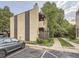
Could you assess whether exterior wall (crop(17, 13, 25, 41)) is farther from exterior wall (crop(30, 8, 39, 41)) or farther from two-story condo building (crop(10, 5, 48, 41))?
exterior wall (crop(30, 8, 39, 41))

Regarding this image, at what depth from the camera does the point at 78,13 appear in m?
28.9

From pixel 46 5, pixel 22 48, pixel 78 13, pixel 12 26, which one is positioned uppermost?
pixel 46 5

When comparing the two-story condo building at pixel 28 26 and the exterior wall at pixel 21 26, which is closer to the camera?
the two-story condo building at pixel 28 26

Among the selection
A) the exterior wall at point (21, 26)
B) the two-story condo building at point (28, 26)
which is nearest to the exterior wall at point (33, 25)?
the two-story condo building at point (28, 26)

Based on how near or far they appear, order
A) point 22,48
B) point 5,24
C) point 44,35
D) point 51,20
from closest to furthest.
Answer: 1. point 22,48
2. point 44,35
3. point 51,20
4. point 5,24

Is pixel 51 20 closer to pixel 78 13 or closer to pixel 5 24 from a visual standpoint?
pixel 78 13

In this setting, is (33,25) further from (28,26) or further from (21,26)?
(21,26)

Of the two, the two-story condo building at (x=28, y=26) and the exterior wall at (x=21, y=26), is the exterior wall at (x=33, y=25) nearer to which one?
the two-story condo building at (x=28, y=26)

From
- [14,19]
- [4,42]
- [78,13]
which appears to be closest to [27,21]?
[14,19]

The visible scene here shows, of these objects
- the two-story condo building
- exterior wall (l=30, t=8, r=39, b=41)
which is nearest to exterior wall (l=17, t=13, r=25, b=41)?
the two-story condo building

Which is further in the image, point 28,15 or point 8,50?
point 28,15

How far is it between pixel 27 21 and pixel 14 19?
3595 millimetres

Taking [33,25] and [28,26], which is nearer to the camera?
[33,25]

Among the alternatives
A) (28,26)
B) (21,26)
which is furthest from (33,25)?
(21,26)
